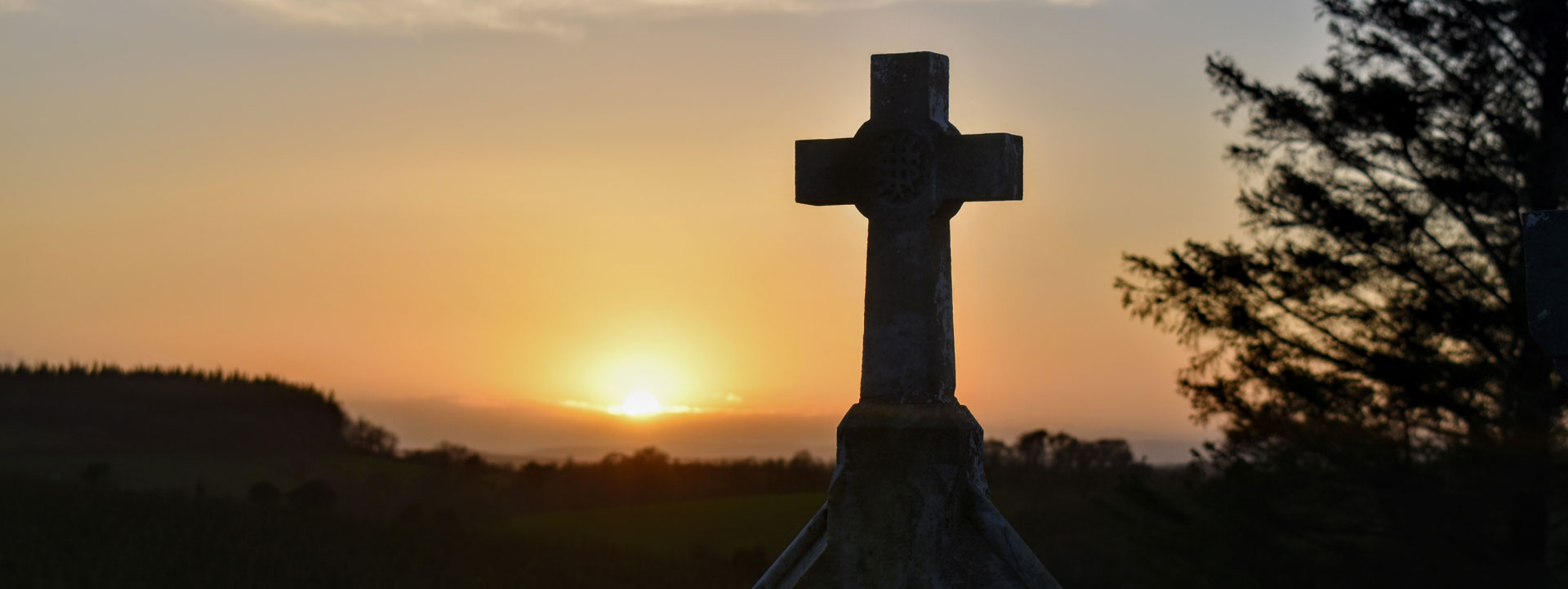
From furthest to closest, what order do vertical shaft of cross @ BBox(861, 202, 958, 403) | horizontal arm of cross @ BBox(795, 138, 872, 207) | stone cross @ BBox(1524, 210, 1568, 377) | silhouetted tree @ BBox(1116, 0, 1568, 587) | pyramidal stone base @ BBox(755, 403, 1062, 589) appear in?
silhouetted tree @ BBox(1116, 0, 1568, 587)
horizontal arm of cross @ BBox(795, 138, 872, 207)
vertical shaft of cross @ BBox(861, 202, 958, 403)
pyramidal stone base @ BBox(755, 403, 1062, 589)
stone cross @ BBox(1524, 210, 1568, 377)

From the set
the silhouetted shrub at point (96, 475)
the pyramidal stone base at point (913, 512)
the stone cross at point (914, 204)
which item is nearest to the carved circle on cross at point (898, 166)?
the stone cross at point (914, 204)

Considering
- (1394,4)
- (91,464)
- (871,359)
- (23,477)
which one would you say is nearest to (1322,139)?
(1394,4)

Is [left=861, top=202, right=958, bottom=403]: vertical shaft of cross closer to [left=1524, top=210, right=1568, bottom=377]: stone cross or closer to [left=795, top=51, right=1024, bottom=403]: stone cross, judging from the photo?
[left=795, top=51, right=1024, bottom=403]: stone cross

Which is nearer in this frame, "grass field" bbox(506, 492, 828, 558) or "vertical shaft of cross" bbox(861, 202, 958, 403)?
"vertical shaft of cross" bbox(861, 202, 958, 403)

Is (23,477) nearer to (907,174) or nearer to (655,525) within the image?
(655,525)

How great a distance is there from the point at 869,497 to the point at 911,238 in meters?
1.03

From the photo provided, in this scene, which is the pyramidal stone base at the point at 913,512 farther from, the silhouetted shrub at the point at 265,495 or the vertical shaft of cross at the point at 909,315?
the silhouetted shrub at the point at 265,495

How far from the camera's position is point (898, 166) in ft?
18.0

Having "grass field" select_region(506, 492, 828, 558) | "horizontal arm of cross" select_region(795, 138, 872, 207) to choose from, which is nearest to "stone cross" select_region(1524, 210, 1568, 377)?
"horizontal arm of cross" select_region(795, 138, 872, 207)

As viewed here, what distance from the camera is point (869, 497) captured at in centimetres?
529

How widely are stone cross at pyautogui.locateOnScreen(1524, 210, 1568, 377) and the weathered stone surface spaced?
73.1 inches

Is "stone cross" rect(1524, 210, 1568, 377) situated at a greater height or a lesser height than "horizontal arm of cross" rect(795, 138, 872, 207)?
lesser

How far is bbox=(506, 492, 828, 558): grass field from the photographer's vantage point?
21.8 meters

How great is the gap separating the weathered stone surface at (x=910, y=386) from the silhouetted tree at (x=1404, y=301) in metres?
10.2
